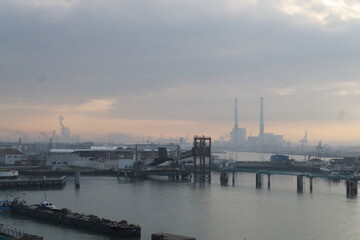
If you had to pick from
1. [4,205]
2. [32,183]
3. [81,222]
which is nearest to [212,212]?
[81,222]

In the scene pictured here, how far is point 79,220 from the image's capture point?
19.4 meters

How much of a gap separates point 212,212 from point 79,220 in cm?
656

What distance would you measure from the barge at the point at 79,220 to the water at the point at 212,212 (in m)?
0.36

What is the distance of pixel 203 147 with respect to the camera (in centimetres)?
4512

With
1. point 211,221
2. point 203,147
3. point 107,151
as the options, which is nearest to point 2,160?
point 107,151

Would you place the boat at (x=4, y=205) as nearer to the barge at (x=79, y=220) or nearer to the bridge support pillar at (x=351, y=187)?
the barge at (x=79, y=220)

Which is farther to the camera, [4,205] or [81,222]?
[4,205]

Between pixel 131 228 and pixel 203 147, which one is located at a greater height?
pixel 203 147

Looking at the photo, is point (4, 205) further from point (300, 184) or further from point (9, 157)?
point (9, 157)

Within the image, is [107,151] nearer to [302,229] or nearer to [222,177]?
[222,177]

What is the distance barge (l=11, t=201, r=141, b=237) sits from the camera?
1769 cm

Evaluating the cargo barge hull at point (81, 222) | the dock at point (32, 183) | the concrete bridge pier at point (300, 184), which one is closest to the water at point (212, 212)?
the cargo barge hull at point (81, 222)

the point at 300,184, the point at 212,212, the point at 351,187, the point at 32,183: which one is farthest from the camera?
the point at 32,183

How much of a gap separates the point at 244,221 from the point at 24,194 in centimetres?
Result: 1427
